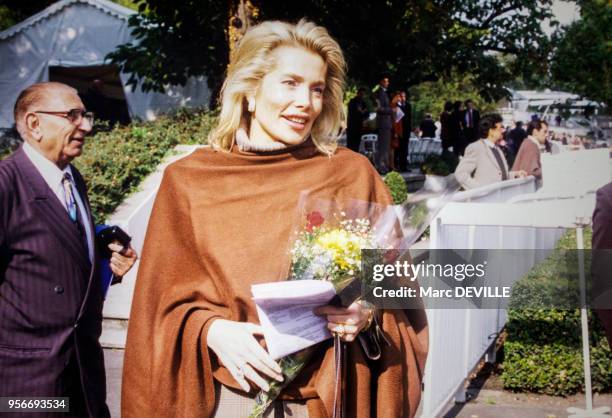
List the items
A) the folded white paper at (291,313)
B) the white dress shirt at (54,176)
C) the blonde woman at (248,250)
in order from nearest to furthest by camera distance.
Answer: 1. the folded white paper at (291,313)
2. the blonde woman at (248,250)
3. the white dress shirt at (54,176)

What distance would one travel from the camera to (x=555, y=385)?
17.6ft

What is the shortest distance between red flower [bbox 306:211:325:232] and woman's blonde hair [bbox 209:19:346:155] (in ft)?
1.22

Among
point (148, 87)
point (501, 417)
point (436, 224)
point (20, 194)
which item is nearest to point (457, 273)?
point (436, 224)

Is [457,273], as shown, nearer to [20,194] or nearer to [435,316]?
[435,316]

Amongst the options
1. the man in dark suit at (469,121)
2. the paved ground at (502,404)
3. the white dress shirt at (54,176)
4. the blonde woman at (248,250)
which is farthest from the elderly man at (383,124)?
the blonde woman at (248,250)

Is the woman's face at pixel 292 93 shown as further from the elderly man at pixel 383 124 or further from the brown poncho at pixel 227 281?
the elderly man at pixel 383 124

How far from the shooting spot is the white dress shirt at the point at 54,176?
2881mm

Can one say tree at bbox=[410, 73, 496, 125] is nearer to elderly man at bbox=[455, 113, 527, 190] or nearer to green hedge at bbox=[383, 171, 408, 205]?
green hedge at bbox=[383, 171, 408, 205]

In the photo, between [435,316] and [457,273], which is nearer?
[457,273]

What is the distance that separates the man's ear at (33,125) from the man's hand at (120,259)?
54cm

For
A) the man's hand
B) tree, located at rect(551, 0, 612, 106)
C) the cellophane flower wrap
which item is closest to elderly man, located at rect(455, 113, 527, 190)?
tree, located at rect(551, 0, 612, 106)

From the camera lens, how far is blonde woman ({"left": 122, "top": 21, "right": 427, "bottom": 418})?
2.10 meters

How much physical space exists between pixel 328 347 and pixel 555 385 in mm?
3822

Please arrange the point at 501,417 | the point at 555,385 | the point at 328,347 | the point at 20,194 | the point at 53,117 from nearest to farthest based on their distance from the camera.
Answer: the point at 328,347, the point at 20,194, the point at 53,117, the point at 501,417, the point at 555,385
